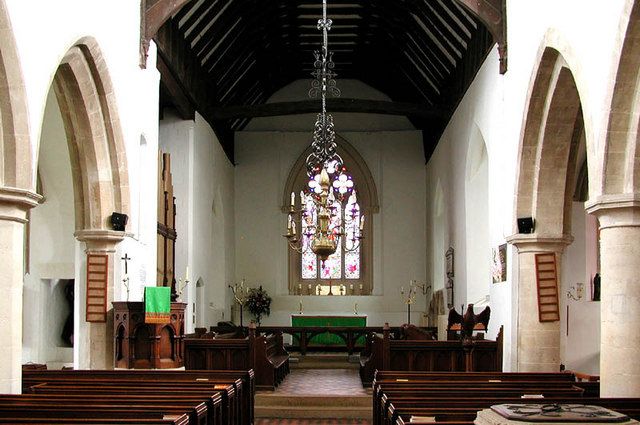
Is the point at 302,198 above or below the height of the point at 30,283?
above

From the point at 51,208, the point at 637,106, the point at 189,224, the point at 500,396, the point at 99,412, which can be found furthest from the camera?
the point at 189,224

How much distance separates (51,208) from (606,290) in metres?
8.64

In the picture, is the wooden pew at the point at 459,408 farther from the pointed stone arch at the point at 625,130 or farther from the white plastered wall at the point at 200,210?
the white plastered wall at the point at 200,210

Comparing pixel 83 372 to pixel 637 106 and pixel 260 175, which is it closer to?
pixel 637 106

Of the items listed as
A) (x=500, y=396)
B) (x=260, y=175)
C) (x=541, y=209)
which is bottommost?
(x=500, y=396)

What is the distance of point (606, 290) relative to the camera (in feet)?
27.4

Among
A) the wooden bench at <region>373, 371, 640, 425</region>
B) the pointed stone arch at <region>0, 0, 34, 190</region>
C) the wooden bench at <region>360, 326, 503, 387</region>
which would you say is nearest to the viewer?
the wooden bench at <region>373, 371, 640, 425</region>

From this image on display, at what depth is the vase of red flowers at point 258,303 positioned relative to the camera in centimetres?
2211

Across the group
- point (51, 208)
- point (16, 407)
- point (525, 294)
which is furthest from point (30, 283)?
point (16, 407)

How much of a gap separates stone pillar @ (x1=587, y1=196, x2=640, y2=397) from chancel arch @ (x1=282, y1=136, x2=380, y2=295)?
48.4 ft

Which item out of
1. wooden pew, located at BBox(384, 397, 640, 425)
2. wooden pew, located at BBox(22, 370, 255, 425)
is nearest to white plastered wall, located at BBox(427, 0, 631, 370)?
wooden pew, located at BBox(384, 397, 640, 425)

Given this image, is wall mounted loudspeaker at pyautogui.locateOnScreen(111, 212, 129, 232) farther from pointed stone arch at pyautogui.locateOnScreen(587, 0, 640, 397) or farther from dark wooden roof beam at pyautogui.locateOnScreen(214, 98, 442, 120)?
dark wooden roof beam at pyautogui.locateOnScreen(214, 98, 442, 120)

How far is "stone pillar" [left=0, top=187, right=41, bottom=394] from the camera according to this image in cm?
815

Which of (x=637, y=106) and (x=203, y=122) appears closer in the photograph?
(x=637, y=106)
